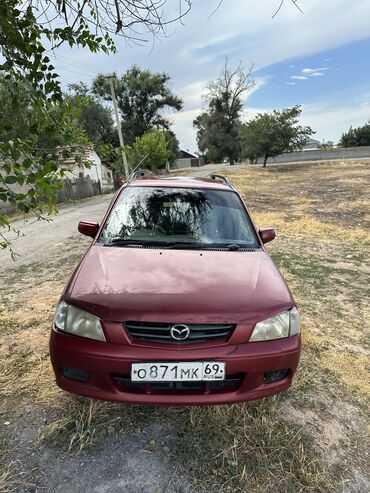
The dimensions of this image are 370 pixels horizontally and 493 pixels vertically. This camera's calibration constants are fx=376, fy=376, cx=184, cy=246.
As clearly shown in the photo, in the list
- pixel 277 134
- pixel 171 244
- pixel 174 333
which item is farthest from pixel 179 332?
pixel 277 134

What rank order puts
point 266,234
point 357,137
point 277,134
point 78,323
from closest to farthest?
point 78,323 → point 266,234 → point 277,134 → point 357,137

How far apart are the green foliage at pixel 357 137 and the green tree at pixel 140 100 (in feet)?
116

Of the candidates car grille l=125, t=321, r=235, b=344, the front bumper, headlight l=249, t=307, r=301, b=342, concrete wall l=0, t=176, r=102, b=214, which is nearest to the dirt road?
the front bumper

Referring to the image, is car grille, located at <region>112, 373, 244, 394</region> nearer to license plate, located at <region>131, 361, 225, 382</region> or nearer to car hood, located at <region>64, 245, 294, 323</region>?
license plate, located at <region>131, 361, 225, 382</region>

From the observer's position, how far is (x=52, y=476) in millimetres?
2037

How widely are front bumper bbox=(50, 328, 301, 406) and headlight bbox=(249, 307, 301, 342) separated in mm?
42

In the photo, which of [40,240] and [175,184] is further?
[40,240]

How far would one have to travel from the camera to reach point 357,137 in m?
65.8

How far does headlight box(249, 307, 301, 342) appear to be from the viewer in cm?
221

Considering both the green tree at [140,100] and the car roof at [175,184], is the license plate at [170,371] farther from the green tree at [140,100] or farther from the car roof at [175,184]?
the green tree at [140,100]

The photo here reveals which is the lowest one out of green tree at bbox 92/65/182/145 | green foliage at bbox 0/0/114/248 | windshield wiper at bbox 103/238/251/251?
windshield wiper at bbox 103/238/251/251

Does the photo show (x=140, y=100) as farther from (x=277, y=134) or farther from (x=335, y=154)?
(x=335, y=154)

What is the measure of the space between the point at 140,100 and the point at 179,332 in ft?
157

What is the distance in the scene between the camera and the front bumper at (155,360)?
2066 mm
